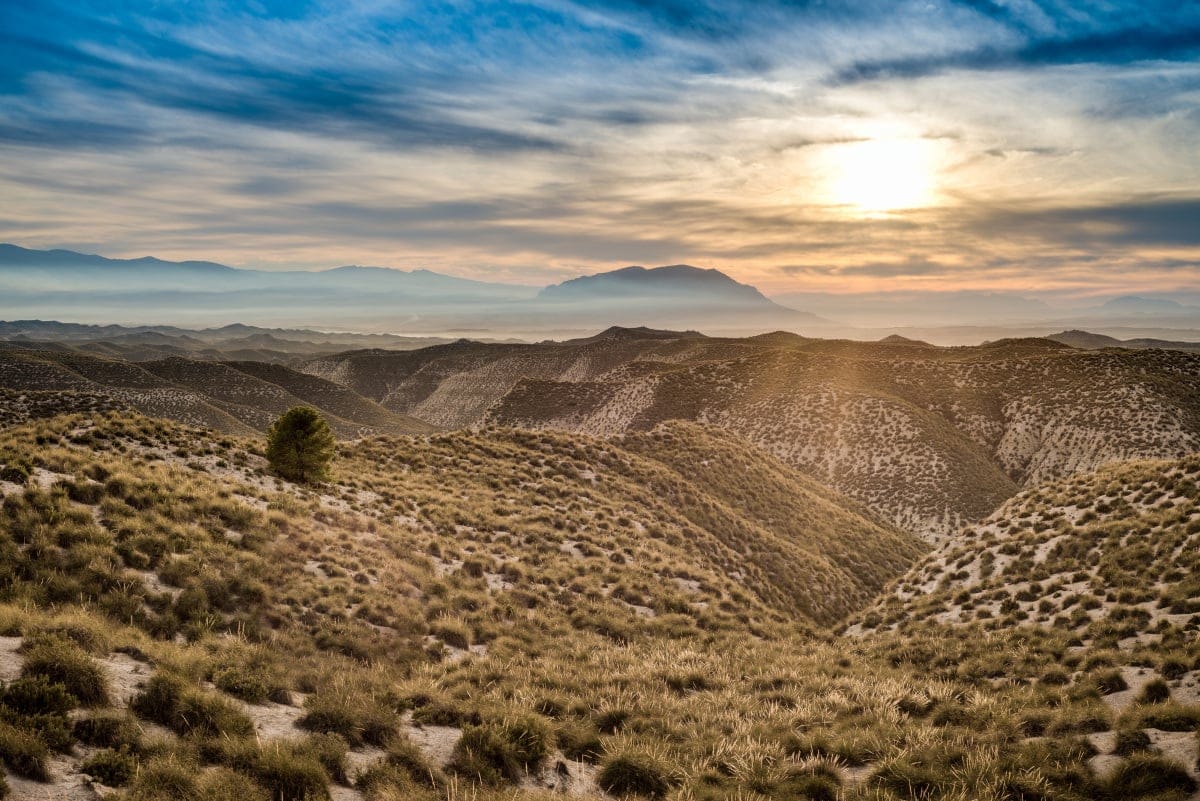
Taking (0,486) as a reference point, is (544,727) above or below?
below

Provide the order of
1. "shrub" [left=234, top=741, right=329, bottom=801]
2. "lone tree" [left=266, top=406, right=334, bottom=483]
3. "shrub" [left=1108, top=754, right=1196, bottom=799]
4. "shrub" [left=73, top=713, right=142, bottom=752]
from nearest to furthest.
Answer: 1. "shrub" [left=234, top=741, right=329, bottom=801]
2. "shrub" [left=73, top=713, right=142, bottom=752]
3. "shrub" [left=1108, top=754, right=1196, bottom=799]
4. "lone tree" [left=266, top=406, right=334, bottom=483]

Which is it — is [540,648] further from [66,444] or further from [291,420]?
[66,444]

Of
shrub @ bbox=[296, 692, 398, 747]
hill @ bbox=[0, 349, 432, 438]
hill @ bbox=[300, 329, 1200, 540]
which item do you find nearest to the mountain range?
hill @ bbox=[300, 329, 1200, 540]

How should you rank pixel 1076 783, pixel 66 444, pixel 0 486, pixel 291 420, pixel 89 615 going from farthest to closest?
pixel 291 420 < pixel 66 444 < pixel 0 486 < pixel 89 615 < pixel 1076 783

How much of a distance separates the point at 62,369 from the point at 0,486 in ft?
443

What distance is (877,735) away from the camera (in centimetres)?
1034

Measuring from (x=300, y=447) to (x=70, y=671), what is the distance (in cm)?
1804

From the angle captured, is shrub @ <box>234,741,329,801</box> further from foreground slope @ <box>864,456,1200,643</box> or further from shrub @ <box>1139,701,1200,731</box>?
foreground slope @ <box>864,456,1200,643</box>

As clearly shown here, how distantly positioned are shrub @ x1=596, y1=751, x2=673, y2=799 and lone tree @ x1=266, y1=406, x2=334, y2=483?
20.4 metres

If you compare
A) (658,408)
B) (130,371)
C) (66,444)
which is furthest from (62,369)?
(66,444)

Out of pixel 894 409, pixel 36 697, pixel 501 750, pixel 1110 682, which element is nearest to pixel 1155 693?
pixel 1110 682

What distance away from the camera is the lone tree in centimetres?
2500

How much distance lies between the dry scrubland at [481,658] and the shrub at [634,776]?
43 mm

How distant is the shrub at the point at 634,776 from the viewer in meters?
8.89
